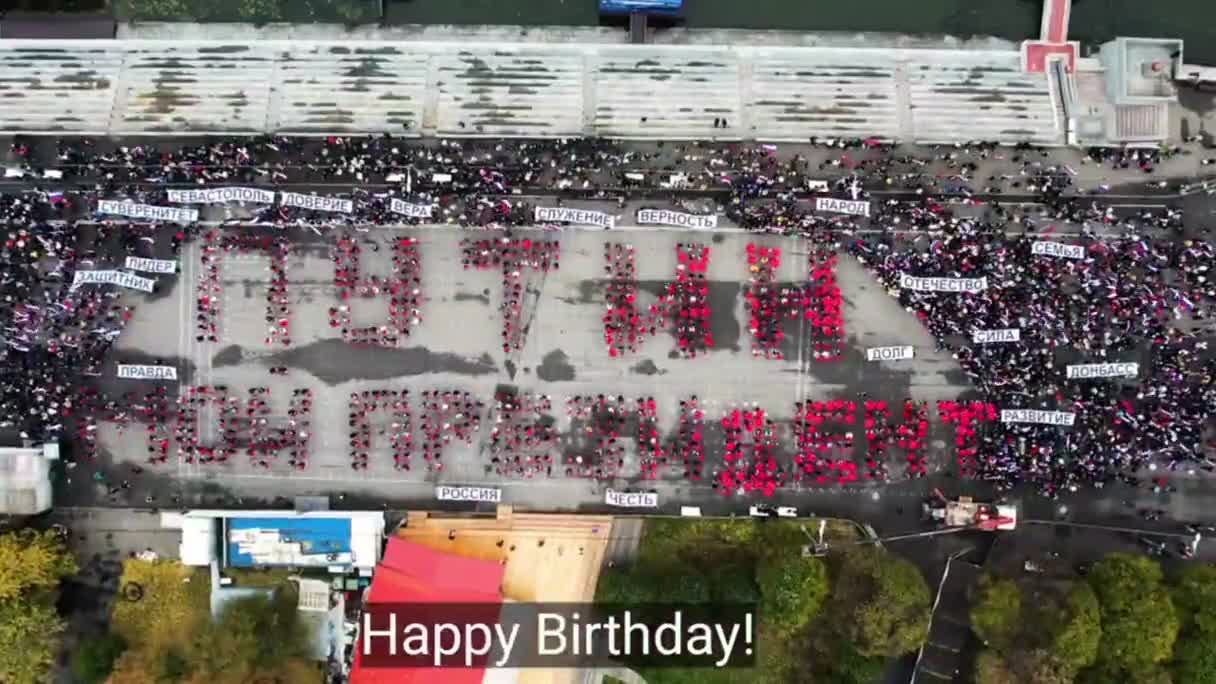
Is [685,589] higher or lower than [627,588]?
higher

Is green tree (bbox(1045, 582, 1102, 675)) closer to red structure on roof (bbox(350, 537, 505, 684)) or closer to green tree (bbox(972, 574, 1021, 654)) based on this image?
green tree (bbox(972, 574, 1021, 654))

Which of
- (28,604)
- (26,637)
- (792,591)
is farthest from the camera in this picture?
(28,604)

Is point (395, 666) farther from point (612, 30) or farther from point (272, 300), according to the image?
point (612, 30)

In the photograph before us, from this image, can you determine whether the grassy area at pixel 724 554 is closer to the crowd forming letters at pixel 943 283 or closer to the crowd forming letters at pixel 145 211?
the crowd forming letters at pixel 943 283

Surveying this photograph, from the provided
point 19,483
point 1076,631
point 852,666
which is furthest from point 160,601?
point 1076,631

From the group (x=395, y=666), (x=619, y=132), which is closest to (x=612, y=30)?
(x=619, y=132)

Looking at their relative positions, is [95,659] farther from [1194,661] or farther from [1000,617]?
[1194,661]

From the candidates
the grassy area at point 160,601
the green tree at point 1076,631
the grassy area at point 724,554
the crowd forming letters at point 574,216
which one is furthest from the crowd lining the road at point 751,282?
the green tree at point 1076,631

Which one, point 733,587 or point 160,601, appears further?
point 160,601
